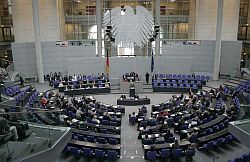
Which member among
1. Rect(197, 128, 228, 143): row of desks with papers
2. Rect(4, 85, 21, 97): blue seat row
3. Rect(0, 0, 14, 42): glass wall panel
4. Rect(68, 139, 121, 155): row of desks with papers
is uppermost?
Rect(0, 0, 14, 42): glass wall panel

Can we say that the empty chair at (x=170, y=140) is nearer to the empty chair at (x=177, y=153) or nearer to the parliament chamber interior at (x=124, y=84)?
the parliament chamber interior at (x=124, y=84)

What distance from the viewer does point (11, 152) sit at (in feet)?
27.2

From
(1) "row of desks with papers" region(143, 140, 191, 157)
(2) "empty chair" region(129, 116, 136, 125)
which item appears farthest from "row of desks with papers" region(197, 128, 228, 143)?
(2) "empty chair" region(129, 116, 136, 125)

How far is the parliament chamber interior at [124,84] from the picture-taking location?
515 inches

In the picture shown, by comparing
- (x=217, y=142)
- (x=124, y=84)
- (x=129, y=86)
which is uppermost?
(x=124, y=84)

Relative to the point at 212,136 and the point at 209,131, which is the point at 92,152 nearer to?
the point at 212,136

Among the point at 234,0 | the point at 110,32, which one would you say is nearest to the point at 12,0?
the point at 110,32

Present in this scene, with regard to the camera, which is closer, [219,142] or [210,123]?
[219,142]

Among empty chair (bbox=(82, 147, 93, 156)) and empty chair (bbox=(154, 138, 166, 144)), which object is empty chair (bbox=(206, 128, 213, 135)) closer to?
empty chair (bbox=(154, 138, 166, 144))

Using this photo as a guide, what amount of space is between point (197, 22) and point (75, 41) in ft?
57.7

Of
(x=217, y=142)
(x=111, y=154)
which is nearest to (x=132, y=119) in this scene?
(x=111, y=154)

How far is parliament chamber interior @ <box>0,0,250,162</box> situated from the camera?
13.1 m

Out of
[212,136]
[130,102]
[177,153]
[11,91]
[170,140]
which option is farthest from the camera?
[130,102]

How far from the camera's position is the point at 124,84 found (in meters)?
27.8
